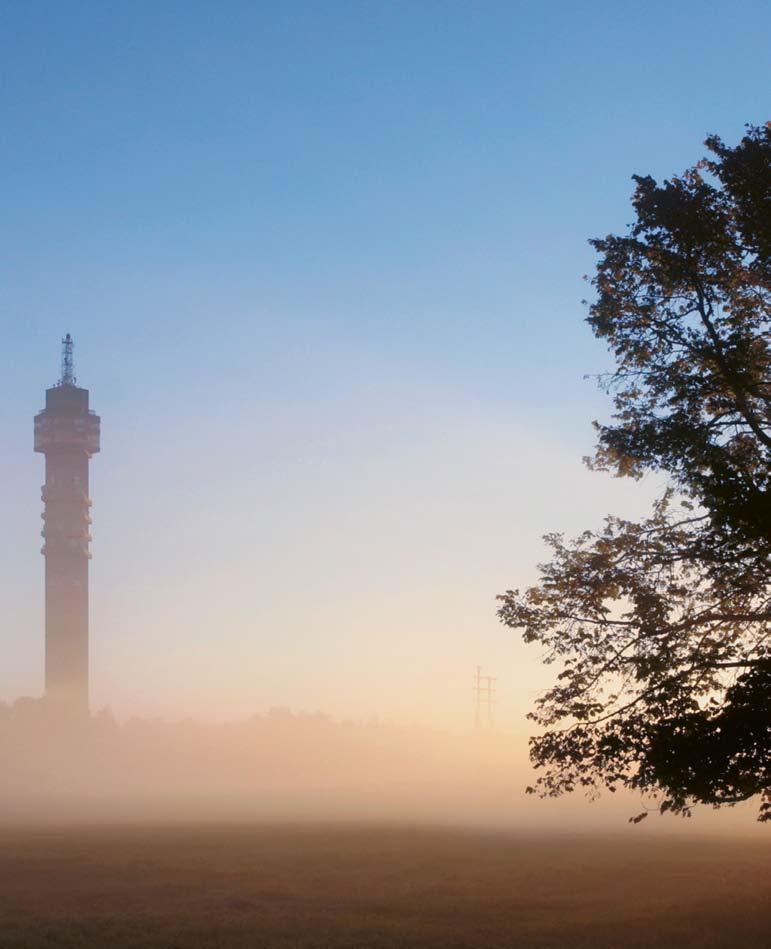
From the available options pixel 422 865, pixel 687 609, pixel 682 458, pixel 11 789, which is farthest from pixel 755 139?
pixel 11 789

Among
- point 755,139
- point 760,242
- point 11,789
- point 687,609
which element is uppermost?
point 755,139

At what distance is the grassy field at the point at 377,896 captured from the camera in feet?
98.8

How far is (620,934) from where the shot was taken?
30.3m

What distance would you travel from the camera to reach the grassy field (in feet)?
98.8

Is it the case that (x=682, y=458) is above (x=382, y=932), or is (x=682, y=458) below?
above

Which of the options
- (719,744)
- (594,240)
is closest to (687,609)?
(719,744)

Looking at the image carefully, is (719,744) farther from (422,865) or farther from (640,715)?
(422,865)

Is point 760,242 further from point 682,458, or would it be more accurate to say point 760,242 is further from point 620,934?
point 620,934

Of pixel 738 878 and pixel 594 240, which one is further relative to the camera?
pixel 738 878

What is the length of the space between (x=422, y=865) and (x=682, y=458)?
1138 inches

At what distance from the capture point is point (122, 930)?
31.2 metres

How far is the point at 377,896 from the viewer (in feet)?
129

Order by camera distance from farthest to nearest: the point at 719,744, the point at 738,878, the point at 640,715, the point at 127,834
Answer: the point at 127,834 → the point at 738,878 → the point at 640,715 → the point at 719,744

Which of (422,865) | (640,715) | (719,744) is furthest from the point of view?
(422,865)
